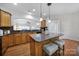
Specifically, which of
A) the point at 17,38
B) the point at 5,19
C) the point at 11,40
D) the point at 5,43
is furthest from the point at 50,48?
the point at 5,19

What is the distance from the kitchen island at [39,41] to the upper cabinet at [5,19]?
1.72 feet

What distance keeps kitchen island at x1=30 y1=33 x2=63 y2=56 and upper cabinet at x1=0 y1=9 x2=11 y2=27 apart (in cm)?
52

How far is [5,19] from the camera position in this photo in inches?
80.6

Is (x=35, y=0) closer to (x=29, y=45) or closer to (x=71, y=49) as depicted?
(x=29, y=45)

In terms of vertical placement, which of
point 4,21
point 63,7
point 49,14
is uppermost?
point 63,7

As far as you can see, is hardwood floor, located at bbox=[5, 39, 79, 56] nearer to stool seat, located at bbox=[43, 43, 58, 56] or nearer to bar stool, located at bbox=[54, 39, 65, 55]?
bar stool, located at bbox=[54, 39, 65, 55]

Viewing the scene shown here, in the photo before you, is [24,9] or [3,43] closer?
[24,9]

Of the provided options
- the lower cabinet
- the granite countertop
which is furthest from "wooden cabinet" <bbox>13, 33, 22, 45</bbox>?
the granite countertop

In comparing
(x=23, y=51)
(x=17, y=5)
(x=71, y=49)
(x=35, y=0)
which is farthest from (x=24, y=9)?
(x=71, y=49)

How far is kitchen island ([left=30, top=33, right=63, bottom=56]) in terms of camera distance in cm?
211

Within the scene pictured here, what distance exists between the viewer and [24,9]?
2.07 metres

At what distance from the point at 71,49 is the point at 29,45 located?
835 mm

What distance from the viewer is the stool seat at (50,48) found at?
2113mm

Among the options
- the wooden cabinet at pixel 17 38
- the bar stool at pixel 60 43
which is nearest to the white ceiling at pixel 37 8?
the wooden cabinet at pixel 17 38
